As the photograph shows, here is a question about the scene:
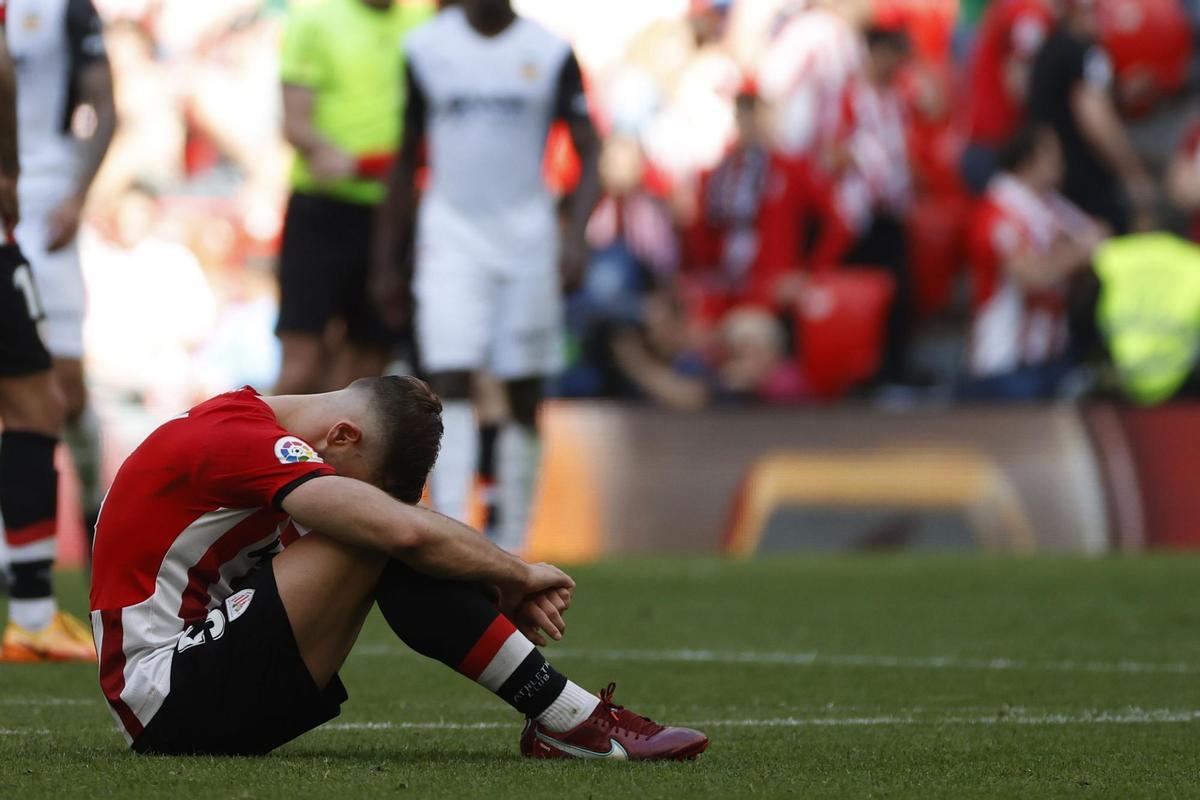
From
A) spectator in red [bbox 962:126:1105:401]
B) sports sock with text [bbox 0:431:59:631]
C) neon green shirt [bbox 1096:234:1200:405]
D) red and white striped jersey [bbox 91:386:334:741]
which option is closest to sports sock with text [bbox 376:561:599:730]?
red and white striped jersey [bbox 91:386:334:741]

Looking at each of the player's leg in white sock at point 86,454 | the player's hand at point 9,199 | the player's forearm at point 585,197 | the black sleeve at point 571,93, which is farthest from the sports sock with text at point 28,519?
the black sleeve at point 571,93

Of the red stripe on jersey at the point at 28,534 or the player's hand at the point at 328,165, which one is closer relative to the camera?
the red stripe on jersey at the point at 28,534

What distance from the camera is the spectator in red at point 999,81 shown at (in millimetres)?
14562

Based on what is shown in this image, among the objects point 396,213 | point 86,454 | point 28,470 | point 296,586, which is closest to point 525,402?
point 396,213

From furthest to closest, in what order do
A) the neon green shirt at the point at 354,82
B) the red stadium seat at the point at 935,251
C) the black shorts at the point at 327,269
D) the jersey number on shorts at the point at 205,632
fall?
the red stadium seat at the point at 935,251 < the neon green shirt at the point at 354,82 < the black shorts at the point at 327,269 < the jersey number on shorts at the point at 205,632

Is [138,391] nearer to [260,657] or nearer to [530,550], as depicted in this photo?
[530,550]

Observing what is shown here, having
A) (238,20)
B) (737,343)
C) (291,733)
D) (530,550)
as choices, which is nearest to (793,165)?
(737,343)

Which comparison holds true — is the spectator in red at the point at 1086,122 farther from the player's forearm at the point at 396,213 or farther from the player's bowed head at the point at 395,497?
the player's bowed head at the point at 395,497

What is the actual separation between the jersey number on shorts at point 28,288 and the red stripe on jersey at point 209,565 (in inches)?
84.4

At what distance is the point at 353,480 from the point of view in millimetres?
4336

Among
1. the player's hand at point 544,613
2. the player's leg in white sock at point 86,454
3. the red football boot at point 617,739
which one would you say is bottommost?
the player's leg in white sock at point 86,454

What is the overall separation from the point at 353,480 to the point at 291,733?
2.00 feet

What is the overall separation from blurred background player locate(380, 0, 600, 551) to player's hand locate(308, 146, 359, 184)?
0.96 ft

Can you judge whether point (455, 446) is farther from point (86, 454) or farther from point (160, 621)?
point (160, 621)
